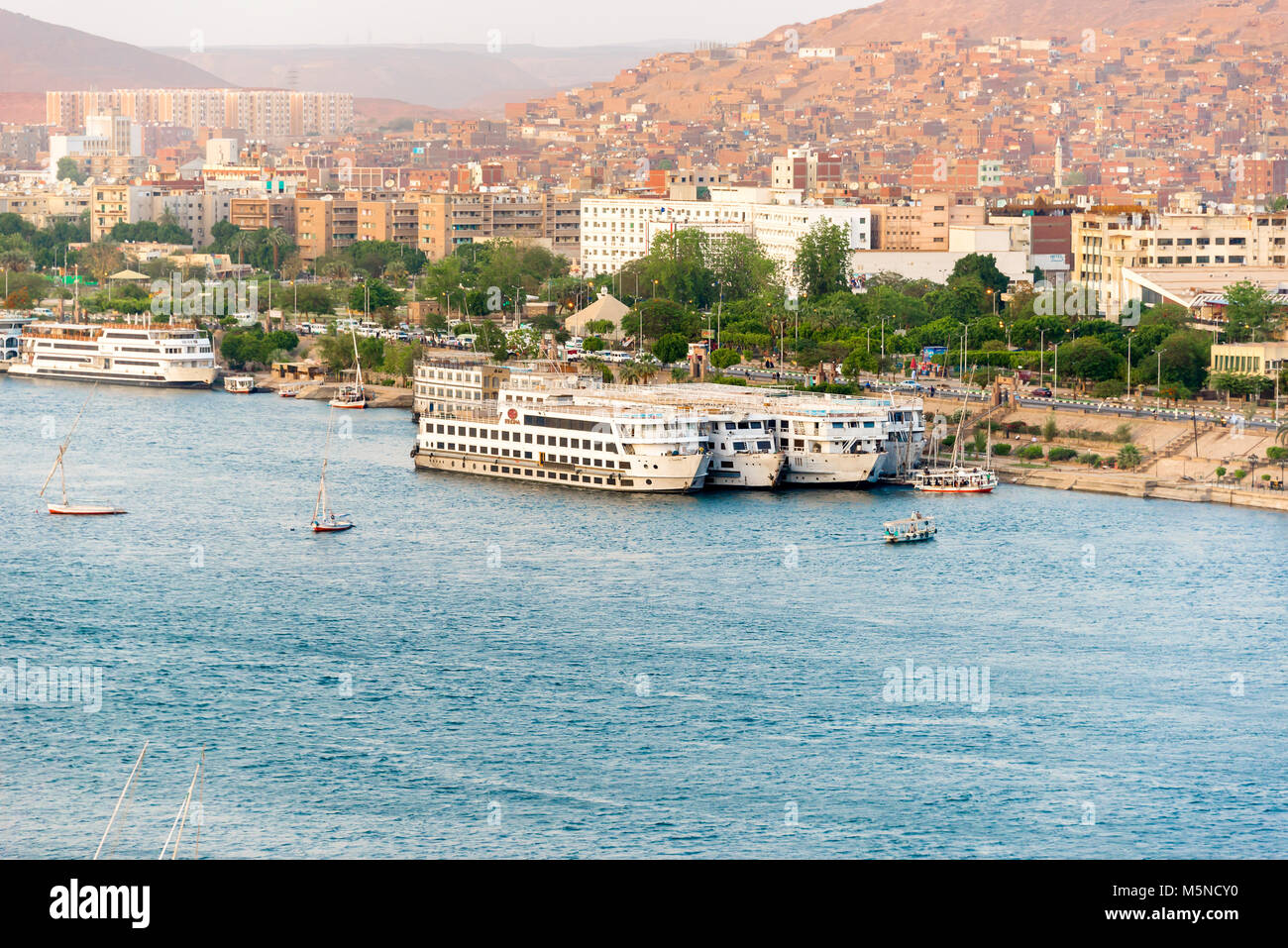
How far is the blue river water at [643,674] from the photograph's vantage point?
1037 centimetres

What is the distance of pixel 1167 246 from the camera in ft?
122

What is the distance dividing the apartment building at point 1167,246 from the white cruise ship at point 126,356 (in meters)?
16.1

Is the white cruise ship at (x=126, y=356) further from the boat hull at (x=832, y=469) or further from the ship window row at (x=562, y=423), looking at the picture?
the boat hull at (x=832, y=469)

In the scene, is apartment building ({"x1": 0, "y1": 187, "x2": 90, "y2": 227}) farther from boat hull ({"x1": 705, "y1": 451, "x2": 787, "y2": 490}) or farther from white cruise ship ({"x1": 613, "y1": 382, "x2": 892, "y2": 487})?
boat hull ({"x1": 705, "y1": 451, "x2": 787, "y2": 490})

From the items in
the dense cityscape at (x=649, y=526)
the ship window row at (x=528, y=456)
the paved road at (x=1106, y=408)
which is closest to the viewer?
the dense cityscape at (x=649, y=526)

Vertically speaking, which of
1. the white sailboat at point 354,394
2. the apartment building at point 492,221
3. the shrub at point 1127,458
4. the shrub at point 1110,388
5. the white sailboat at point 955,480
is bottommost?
the white sailboat at point 955,480

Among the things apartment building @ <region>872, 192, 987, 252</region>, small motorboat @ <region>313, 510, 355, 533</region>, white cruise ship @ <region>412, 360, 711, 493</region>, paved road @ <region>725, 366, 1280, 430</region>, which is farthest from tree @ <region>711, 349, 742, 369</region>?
apartment building @ <region>872, 192, 987, 252</region>

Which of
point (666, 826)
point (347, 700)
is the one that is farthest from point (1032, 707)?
point (347, 700)

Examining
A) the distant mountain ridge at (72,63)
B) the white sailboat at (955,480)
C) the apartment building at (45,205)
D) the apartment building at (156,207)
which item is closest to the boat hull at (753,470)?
the white sailboat at (955,480)

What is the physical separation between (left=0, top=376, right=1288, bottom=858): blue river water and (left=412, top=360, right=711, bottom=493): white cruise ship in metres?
0.61

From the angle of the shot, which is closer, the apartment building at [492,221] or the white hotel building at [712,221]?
the white hotel building at [712,221]

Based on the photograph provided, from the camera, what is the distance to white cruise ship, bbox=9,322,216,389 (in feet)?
115

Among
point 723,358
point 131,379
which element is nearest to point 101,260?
point 131,379
